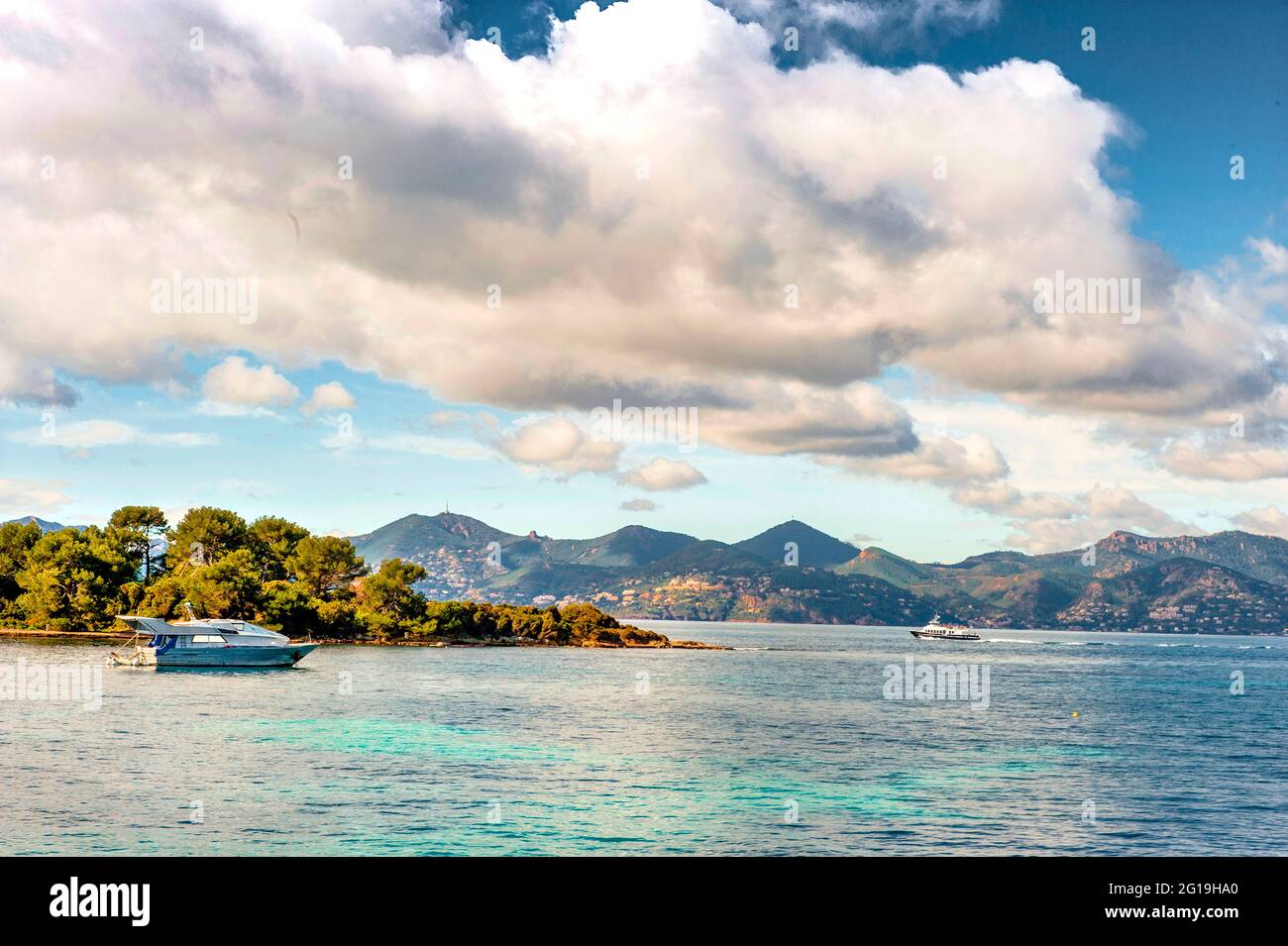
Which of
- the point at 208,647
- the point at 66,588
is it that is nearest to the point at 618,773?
the point at 208,647

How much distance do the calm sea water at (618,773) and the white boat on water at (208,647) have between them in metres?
20.6

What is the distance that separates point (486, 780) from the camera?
174ft

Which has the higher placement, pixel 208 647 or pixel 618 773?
pixel 618 773

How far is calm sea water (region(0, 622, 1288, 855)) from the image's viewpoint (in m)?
40.1

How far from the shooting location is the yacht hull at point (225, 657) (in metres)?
130

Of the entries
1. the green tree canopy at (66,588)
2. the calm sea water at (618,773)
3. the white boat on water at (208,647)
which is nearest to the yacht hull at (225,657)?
the white boat on water at (208,647)

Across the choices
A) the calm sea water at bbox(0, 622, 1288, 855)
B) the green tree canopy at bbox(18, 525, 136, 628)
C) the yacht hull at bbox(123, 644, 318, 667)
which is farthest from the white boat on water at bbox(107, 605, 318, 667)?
the green tree canopy at bbox(18, 525, 136, 628)

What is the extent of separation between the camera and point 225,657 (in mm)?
135500

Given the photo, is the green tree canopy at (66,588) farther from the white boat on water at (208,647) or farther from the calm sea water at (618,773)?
the calm sea water at (618,773)

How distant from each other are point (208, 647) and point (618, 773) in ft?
318

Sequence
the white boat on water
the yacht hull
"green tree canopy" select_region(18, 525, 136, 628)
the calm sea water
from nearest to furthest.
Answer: the calm sea water
the white boat on water
the yacht hull
"green tree canopy" select_region(18, 525, 136, 628)

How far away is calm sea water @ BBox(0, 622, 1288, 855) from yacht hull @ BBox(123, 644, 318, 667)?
20281 millimetres

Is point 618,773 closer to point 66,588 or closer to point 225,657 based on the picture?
point 225,657

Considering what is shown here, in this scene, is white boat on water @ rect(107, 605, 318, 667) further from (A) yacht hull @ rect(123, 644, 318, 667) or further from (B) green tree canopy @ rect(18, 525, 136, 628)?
(B) green tree canopy @ rect(18, 525, 136, 628)
